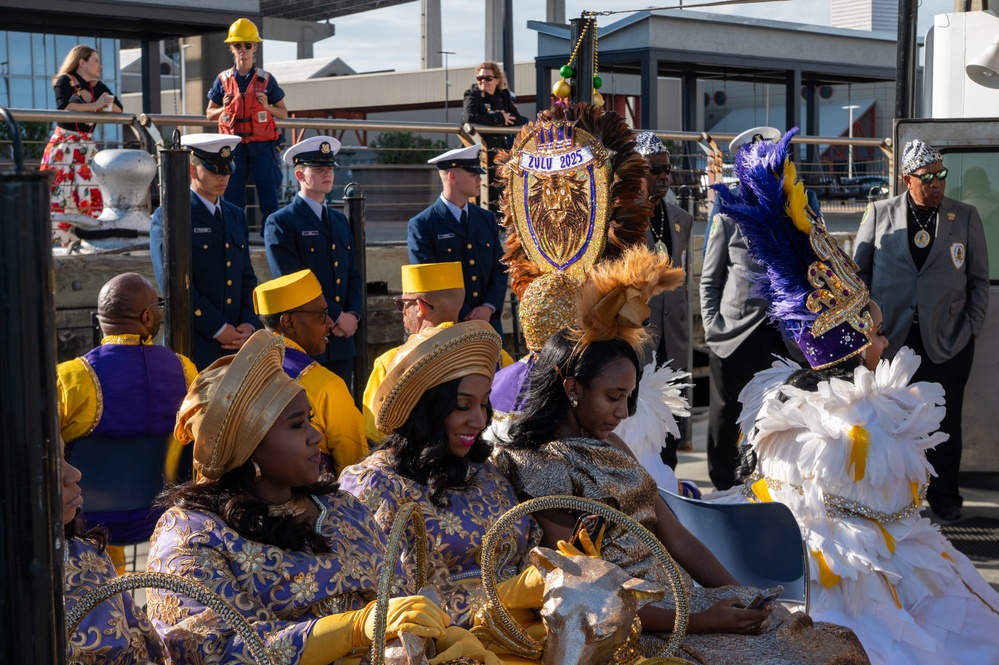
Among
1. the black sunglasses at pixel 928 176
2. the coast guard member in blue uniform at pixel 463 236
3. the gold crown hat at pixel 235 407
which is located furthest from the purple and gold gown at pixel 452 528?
the black sunglasses at pixel 928 176

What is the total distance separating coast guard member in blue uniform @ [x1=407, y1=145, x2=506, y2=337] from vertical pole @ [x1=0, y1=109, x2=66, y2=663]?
4709 millimetres

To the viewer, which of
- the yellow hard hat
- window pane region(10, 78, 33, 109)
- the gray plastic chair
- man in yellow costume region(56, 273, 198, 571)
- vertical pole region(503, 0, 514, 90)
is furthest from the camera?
window pane region(10, 78, 33, 109)

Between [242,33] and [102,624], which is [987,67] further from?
[102,624]

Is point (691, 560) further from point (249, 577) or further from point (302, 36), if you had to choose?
point (302, 36)

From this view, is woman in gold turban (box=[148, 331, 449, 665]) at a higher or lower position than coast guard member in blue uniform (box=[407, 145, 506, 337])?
lower

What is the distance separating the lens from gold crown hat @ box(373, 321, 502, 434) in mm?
2703

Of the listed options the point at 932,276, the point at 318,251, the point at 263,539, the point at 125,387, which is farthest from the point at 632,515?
the point at 932,276

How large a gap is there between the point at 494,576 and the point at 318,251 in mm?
3666

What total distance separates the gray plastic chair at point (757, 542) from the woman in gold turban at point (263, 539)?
1230mm

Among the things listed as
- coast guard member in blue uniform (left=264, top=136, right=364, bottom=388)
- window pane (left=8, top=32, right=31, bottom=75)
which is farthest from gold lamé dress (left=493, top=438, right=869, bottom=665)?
window pane (left=8, top=32, right=31, bottom=75)

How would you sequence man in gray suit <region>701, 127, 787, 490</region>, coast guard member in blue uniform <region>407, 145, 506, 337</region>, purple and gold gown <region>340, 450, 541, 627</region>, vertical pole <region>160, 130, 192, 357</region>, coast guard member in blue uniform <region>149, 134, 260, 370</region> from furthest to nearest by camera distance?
coast guard member in blue uniform <region>407, 145, 506, 337</region>, man in gray suit <region>701, 127, 787, 490</region>, coast guard member in blue uniform <region>149, 134, 260, 370</region>, vertical pole <region>160, 130, 192, 357</region>, purple and gold gown <region>340, 450, 541, 627</region>

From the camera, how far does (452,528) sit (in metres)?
2.67

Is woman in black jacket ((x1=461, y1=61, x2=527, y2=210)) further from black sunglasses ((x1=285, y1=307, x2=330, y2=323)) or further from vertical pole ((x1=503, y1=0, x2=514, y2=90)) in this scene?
black sunglasses ((x1=285, y1=307, x2=330, y2=323))

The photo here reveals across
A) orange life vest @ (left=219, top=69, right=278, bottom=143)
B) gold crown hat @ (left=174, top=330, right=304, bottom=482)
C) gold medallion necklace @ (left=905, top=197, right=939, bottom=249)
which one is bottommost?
gold crown hat @ (left=174, top=330, right=304, bottom=482)
